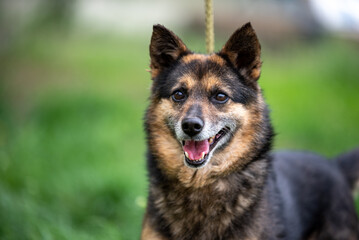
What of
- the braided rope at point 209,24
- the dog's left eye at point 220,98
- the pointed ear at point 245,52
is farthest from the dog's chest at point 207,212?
the braided rope at point 209,24

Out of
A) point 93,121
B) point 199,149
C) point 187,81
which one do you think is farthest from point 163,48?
point 93,121

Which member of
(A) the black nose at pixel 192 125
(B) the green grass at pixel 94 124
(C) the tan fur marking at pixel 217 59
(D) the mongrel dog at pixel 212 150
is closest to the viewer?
(A) the black nose at pixel 192 125

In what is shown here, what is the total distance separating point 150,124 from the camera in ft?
10.6

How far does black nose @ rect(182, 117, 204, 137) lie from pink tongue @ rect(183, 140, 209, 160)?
0.16 m

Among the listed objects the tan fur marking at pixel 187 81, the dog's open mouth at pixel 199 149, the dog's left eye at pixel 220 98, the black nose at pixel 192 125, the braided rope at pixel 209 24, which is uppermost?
the braided rope at pixel 209 24

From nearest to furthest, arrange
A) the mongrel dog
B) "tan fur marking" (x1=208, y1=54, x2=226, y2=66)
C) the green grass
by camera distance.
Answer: the mongrel dog, "tan fur marking" (x1=208, y1=54, x2=226, y2=66), the green grass

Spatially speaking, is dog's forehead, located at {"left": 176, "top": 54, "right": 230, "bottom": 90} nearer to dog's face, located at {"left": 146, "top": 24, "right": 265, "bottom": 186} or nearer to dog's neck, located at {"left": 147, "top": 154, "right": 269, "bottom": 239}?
dog's face, located at {"left": 146, "top": 24, "right": 265, "bottom": 186}

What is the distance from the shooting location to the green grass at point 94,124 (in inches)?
170

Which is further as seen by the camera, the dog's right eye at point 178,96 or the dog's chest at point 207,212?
the dog's right eye at point 178,96

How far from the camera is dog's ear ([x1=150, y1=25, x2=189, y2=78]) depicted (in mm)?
3182

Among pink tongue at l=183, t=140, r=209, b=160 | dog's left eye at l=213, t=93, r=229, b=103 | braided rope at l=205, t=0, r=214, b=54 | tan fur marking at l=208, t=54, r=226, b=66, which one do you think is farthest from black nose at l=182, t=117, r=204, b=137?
braided rope at l=205, t=0, r=214, b=54

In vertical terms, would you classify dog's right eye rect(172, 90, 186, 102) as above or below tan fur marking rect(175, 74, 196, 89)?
below

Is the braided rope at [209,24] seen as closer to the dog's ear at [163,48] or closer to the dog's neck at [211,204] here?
the dog's ear at [163,48]

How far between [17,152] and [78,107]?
1921 mm
